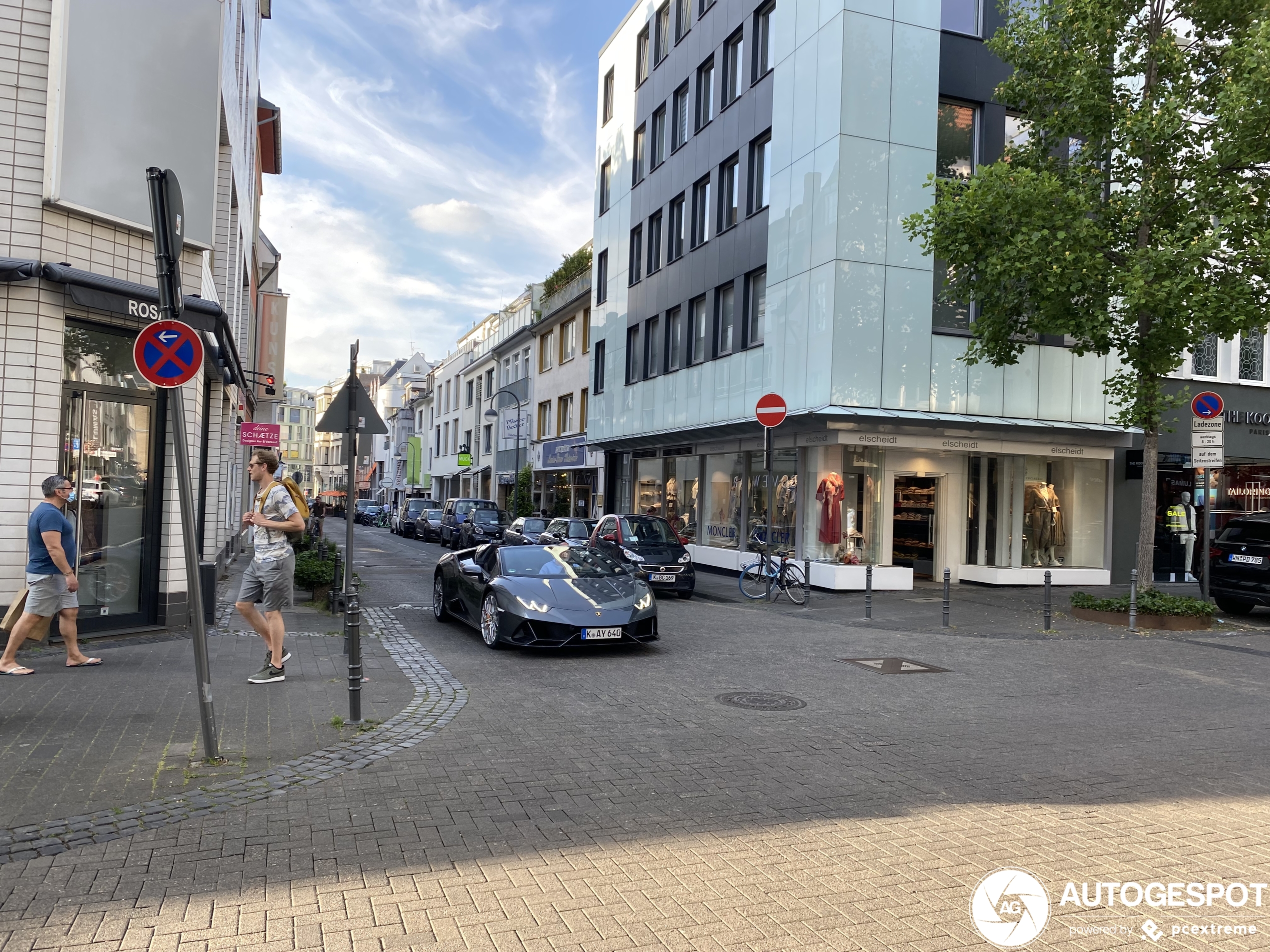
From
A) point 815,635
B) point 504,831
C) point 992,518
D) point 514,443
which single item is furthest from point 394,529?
point 504,831

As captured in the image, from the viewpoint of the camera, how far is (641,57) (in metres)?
32.3

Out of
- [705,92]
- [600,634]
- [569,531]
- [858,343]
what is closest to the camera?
[600,634]

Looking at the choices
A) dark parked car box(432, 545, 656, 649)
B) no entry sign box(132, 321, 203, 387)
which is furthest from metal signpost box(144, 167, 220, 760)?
dark parked car box(432, 545, 656, 649)

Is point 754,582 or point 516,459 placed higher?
point 516,459

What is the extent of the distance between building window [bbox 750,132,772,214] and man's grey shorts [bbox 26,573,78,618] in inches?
709

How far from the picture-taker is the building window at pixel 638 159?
31297 mm

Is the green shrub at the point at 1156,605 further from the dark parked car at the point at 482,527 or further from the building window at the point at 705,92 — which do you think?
the dark parked car at the point at 482,527

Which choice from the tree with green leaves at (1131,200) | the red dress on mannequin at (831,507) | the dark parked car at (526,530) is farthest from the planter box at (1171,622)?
the dark parked car at (526,530)

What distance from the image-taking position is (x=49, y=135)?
30.6 feet

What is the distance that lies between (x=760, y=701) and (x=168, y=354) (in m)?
5.51

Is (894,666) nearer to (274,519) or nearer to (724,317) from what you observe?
(274,519)

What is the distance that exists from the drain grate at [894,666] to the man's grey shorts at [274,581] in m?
6.09

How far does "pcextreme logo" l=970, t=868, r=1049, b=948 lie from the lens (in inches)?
149

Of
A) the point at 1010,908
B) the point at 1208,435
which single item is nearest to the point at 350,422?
the point at 1010,908
